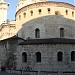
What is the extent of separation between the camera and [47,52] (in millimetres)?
30812

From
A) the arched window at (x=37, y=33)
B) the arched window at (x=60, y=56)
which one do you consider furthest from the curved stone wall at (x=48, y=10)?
the arched window at (x=60, y=56)

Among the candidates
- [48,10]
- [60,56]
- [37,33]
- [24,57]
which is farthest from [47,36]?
[24,57]

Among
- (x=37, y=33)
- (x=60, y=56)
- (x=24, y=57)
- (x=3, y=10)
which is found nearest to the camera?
(x=60, y=56)

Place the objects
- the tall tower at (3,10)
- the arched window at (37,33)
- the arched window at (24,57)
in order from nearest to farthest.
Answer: the arched window at (24,57), the arched window at (37,33), the tall tower at (3,10)

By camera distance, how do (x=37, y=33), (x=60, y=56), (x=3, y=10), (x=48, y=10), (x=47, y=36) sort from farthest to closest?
(x=3, y=10) < (x=48, y=10) < (x=37, y=33) < (x=47, y=36) < (x=60, y=56)

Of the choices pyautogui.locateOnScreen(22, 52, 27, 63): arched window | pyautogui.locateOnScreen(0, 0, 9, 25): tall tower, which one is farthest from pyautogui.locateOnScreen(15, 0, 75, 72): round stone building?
pyautogui.locateOnScreen(0, 0, 9, 25): tall tower

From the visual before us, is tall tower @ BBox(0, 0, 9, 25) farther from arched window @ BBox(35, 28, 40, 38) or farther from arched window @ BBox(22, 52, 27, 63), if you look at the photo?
arched window @ BBox(22, 52, 27, 63)

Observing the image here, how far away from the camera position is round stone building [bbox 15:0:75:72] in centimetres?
3073

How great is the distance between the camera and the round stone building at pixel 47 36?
1210 inches

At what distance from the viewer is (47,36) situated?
3359 centimetres

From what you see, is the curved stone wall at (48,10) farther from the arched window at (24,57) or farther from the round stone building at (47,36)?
the arched window at (24,57)

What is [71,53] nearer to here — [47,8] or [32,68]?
[32,68]

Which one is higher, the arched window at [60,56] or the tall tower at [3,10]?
the tall tower at [3,10]

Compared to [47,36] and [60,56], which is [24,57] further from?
[60,56]
